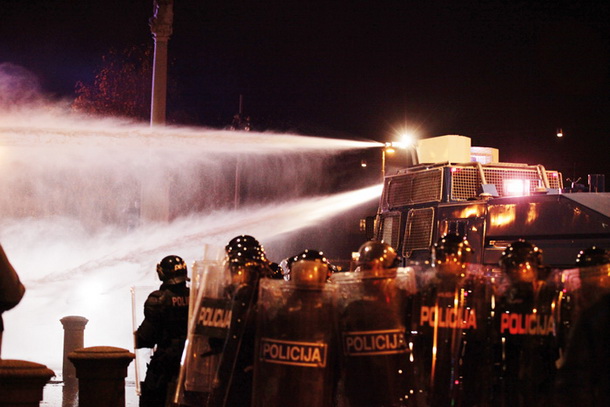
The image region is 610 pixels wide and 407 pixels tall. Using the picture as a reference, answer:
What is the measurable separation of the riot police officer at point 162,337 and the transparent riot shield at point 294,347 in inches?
84.2

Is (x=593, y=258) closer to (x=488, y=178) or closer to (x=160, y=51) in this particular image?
(x=488, y=178)

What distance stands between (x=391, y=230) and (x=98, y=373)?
7.10 meters

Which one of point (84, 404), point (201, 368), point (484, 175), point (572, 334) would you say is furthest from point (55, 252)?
point (572, 334)

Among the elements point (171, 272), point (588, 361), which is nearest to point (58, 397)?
point (171, 272)

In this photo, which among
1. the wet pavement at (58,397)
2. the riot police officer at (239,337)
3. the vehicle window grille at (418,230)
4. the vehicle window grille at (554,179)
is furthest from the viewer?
the vehicle window grille at (554,179)

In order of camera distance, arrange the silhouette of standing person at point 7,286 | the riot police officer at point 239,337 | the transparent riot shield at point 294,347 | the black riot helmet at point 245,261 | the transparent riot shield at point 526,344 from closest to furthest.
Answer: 1. the silhouette of standing person at point 7,286
2. the transparent riot shield at point 294,347
3. the transparent riot shield at point 526,344
4. the riot police officer at point 239,337
5. the black riot helmet at point 245,261

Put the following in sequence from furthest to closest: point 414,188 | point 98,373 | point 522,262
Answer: point 414,188 < point 98,373 < point 522,262

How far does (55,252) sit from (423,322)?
2196 cm

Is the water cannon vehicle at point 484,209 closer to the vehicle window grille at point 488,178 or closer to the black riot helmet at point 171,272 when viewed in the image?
the vehicle window grille at point 488,178

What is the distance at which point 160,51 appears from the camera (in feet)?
76.9

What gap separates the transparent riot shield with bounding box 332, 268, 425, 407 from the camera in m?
6.02

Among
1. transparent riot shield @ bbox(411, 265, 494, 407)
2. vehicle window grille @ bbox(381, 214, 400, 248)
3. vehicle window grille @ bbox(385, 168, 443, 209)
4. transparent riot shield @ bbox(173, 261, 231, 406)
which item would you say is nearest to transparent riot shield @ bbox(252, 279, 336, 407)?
transparent riot shield @ bbox(173, 261, 231, 406)

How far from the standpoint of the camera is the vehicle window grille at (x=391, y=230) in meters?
14.4

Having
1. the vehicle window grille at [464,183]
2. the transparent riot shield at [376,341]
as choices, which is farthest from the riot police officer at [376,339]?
the vehicle window grille at [464,183]
